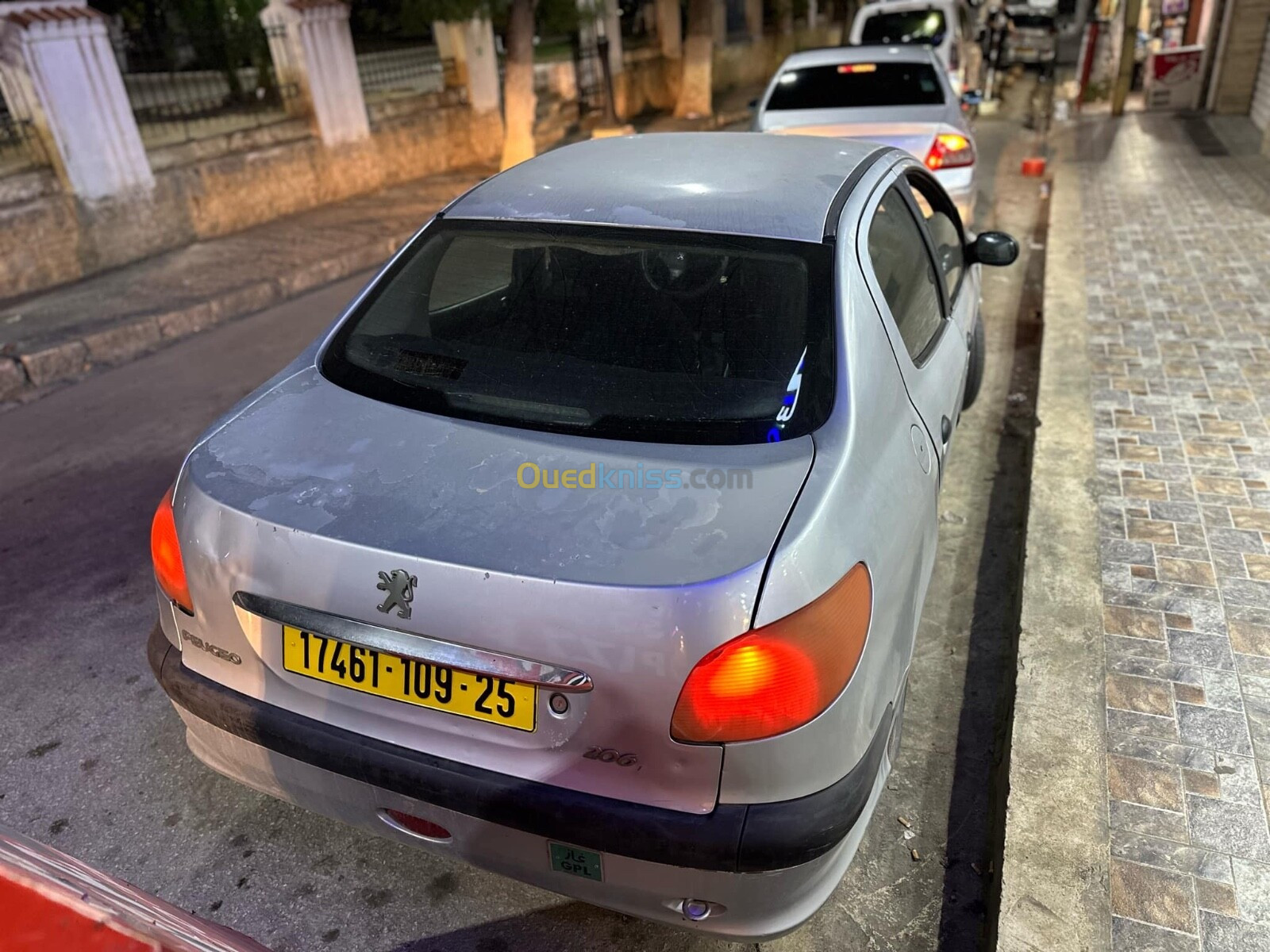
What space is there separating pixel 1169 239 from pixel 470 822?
7.50 metres

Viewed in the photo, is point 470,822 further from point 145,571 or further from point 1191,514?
point 1191,514

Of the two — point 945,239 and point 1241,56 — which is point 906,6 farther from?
point 945,239

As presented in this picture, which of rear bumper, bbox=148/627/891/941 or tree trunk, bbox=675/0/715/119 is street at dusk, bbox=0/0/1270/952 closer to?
rear bumper, bbox=148/627/891/941

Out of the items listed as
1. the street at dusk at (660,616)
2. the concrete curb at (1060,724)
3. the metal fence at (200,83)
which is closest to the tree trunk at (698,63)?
the metal fence at (200,83)

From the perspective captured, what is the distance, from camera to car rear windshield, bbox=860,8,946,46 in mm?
11742

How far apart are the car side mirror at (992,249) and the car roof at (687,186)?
0.84 meters

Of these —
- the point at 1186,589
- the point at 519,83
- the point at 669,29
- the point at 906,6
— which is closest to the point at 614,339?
the point at 1186,589

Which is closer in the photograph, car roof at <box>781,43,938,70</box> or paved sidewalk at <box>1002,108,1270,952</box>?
paved sidewalk at <box>1002,108,1270,952</box>

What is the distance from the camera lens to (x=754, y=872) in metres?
1.64

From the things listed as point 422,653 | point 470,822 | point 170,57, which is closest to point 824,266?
point 422,653

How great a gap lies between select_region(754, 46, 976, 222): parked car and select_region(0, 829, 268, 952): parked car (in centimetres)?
640

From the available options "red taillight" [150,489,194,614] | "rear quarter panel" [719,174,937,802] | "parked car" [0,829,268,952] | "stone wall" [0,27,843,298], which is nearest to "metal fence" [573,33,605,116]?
"stone wall" [0,27,843,298]

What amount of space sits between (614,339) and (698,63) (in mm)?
15259

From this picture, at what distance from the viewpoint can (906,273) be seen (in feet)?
8.86
